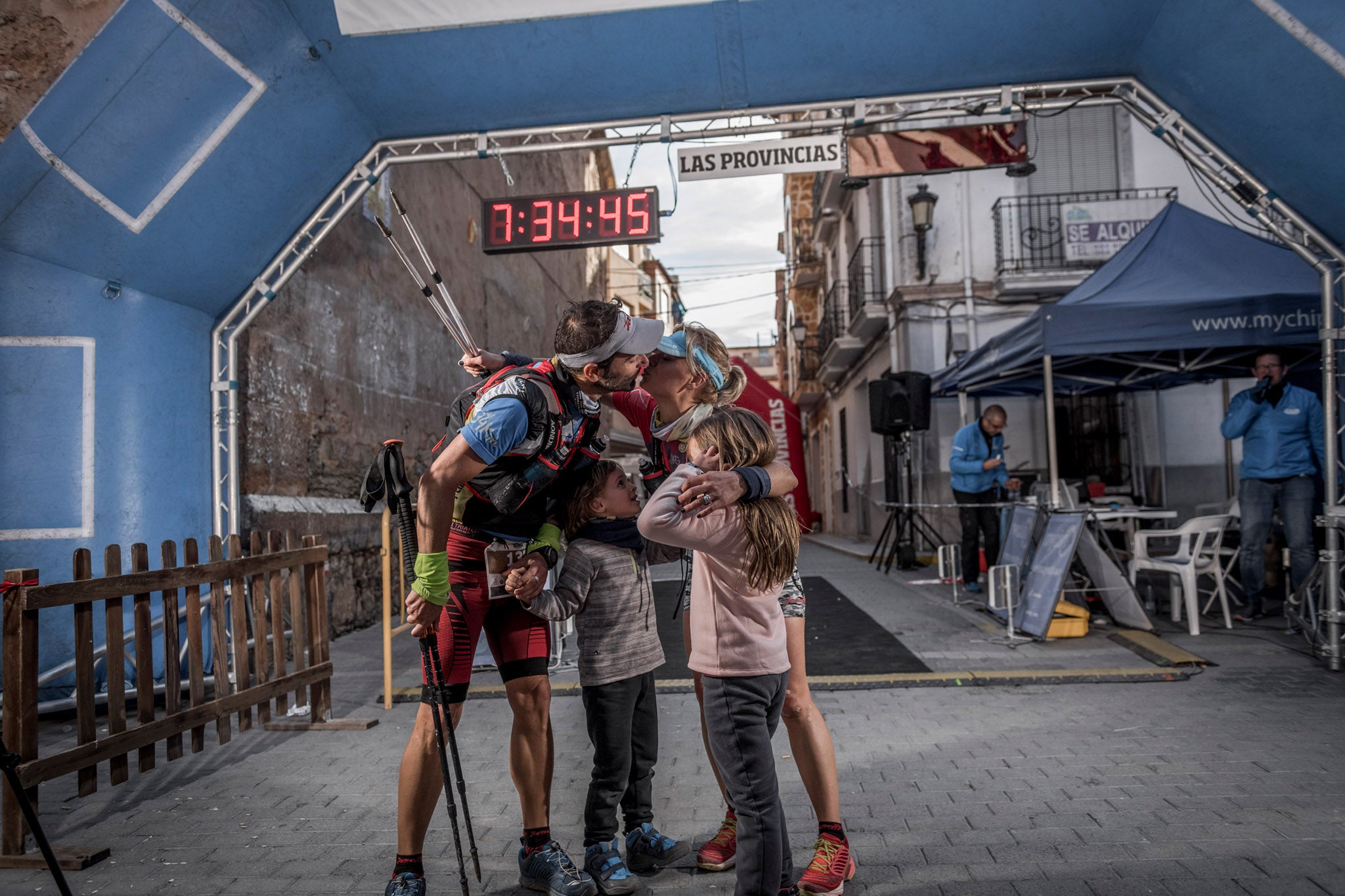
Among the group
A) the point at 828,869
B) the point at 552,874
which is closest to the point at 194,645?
the point at 552,874

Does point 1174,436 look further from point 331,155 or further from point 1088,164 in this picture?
point 331,155

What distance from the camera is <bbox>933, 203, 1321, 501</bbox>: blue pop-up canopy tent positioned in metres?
7.02

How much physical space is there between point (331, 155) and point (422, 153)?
735mm

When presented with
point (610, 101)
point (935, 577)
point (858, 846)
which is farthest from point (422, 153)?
point (935, 577)

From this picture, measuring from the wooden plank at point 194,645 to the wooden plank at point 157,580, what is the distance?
51 mm

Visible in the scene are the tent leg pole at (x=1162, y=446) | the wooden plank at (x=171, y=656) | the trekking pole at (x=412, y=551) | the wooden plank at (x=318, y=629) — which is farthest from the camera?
the tent leg pole at (x=1162, y=446)

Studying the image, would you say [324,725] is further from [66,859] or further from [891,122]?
[891,122]

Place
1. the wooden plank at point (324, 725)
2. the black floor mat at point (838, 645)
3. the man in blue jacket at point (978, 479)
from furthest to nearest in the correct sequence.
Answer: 1. the man in blue jacket at point (978, 479)
2. the black floor mat at point (838, 645)
3. the wooden plank at point (324, 725)

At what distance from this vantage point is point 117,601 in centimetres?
385

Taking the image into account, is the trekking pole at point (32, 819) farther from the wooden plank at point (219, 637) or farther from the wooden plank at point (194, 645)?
the wooden plank at point (219, 637)

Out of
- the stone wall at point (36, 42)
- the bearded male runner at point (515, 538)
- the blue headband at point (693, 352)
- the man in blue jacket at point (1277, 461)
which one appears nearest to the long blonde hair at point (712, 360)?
the blue headband at point (693, 352)

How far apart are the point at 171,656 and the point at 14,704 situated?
789 mm

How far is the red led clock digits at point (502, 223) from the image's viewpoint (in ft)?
23.6

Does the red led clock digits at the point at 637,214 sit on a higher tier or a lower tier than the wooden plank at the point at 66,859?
higher
